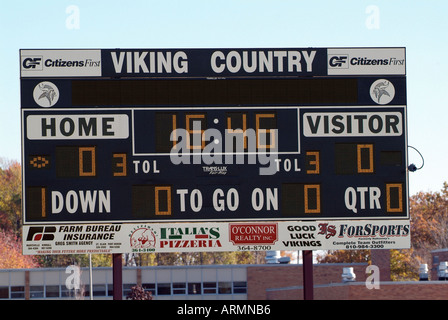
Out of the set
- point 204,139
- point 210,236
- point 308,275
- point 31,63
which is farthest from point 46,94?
point 308,275

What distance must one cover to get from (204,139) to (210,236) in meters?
2.37

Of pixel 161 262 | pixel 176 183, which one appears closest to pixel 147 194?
pixel 176 183

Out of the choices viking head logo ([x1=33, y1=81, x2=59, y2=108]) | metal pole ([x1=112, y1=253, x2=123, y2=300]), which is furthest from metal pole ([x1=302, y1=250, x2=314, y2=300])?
viking head logo ([x1=33, y1=81, x2=59, y2=108])

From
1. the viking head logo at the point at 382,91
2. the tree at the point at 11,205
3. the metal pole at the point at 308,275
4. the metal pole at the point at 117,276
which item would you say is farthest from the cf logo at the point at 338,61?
the tree at the point at 11,205

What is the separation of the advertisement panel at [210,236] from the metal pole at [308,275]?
0.47 meters

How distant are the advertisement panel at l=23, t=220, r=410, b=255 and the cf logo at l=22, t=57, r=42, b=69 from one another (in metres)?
3.87

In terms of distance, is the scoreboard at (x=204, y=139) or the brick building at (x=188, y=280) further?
the brick building at (x=188, y=280)

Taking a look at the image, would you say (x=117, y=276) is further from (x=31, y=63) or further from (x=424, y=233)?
(x=424, y=233)

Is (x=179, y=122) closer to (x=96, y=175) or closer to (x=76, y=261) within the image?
(x=96, y=175)

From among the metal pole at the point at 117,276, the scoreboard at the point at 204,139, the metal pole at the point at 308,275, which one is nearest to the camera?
the scoreboard at the point at 204,139

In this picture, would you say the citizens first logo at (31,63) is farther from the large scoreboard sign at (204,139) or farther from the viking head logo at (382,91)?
the viking head logo at (382,91)

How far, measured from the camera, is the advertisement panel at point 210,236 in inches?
850

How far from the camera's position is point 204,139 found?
2117 centimetres
